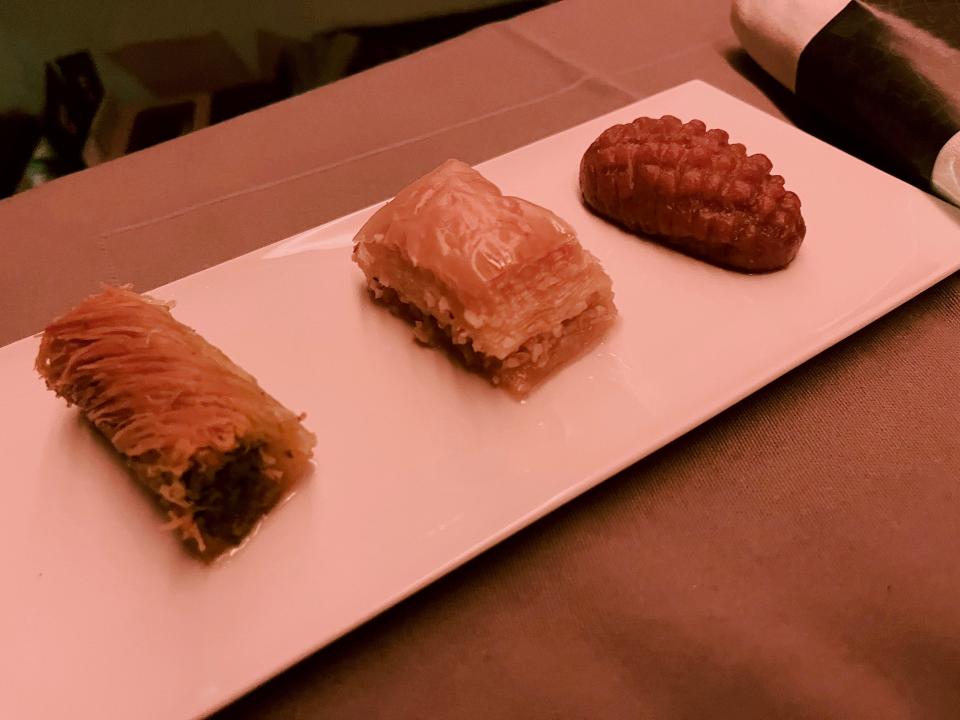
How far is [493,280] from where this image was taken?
145cm

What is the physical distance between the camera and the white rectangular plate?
1.15 m

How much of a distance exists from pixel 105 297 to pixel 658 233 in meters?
1.20

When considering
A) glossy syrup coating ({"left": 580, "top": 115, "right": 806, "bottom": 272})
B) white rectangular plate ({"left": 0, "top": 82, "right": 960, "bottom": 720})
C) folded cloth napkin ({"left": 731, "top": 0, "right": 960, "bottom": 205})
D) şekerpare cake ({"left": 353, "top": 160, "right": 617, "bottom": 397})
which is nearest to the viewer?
white rectangular plate ({"left": 0, "top": 82, "right": 960, "bottom": 720})

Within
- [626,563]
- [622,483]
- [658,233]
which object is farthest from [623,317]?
[626,563]

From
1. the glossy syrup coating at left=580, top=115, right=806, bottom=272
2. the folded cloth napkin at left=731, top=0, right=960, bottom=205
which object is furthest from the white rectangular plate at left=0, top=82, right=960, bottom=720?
the folded cloth napkin at left=731, top=0, right=960, bottom=205

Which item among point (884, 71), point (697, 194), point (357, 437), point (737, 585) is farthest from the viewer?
point (884, 71)

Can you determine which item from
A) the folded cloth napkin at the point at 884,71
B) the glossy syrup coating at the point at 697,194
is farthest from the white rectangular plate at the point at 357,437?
the folded cloth napkin at the point at 884,71

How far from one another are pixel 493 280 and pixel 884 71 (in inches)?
53.3

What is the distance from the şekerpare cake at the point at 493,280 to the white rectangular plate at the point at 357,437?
6cm

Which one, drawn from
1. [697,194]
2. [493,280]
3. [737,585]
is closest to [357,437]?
[493,280]

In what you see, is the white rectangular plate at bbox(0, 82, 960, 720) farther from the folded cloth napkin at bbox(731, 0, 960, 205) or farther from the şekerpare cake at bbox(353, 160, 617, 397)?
the folded cloth napkin at bbox(731, 0, 960, 205)

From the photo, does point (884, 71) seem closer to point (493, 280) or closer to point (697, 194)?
point (697, 194)

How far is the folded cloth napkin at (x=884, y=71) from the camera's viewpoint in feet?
6.26

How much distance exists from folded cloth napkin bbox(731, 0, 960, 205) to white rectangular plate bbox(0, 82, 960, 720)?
0.19 meters
